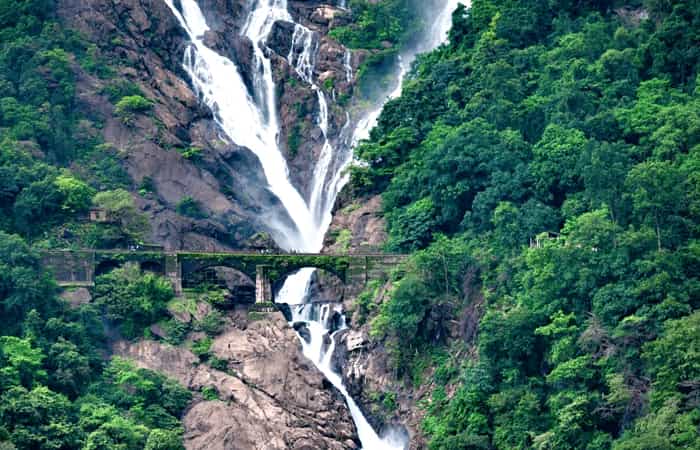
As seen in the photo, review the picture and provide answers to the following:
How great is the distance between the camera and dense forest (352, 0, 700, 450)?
98.2 meters

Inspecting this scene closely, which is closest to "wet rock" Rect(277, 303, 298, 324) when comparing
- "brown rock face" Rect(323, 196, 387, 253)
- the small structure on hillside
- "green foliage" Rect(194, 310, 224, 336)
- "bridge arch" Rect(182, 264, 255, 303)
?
"bridge arch" Rect(182, 264, 255, 303)

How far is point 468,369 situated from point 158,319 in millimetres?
18618

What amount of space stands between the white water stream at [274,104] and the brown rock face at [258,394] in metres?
16.4

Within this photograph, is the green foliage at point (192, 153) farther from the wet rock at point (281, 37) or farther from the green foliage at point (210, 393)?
the green foliage at point (210, 393)

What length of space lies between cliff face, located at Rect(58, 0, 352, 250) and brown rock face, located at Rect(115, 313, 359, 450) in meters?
11.2

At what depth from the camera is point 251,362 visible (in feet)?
365

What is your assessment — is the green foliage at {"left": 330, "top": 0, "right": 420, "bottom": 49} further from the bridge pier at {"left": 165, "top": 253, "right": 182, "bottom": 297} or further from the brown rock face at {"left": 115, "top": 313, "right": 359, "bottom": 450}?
the brown rock face at {"left": 115, "top": 313, "right": 359, "bottom": 450}

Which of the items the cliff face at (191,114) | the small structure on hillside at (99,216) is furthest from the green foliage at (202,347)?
the small structure on hillside at (99,216)

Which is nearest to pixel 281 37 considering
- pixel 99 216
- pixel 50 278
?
pixel 99 216

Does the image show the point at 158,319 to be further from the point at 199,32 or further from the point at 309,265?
the point at 199,32

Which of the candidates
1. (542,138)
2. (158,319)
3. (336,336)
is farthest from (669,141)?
(158,319)

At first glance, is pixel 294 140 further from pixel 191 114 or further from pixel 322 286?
pixel 322 286

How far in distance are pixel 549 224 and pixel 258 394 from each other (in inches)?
709

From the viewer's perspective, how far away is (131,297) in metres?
113
